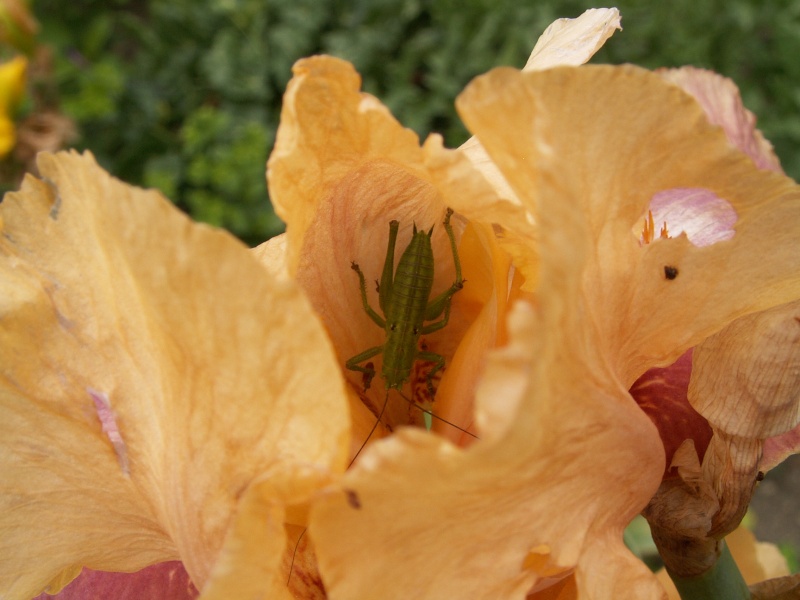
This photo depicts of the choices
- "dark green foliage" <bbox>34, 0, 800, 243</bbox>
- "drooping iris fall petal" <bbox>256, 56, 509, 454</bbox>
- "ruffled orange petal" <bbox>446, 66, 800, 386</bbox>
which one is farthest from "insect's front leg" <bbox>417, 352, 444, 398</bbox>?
"dark green foliage" <bbox>34, 0, 800, 243</bbox>

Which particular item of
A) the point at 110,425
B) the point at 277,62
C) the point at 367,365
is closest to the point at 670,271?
the point at 367,365

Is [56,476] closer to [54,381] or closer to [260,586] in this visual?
[54,381]

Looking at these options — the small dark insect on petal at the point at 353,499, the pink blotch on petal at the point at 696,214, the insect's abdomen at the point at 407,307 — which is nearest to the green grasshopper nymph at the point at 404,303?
the insect's abdomen at the point at 407,307

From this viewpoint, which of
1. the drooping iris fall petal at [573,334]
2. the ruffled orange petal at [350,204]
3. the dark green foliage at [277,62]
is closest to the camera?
the drooping iris fall petal at [573,334]

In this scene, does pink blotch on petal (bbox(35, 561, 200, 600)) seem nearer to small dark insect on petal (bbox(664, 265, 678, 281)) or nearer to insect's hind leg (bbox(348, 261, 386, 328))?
insect's hind leg (bbox(348, 261, 386, 328))

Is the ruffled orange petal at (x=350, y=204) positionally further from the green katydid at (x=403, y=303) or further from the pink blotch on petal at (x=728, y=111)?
the pink blotch on petal at (x=728, y=111)

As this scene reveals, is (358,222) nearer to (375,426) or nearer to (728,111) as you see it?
(375,426)
